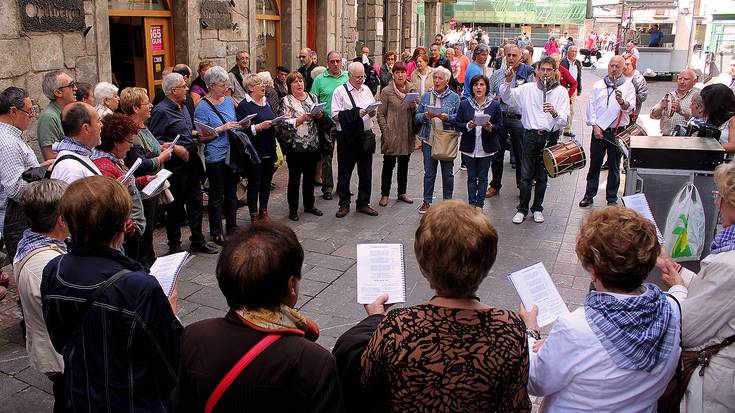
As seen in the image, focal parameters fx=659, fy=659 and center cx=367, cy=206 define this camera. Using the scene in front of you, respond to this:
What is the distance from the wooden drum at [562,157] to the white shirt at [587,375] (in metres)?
5.13

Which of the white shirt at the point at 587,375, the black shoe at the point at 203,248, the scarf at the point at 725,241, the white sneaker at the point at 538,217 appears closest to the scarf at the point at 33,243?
the white shirt at the point at 587,375

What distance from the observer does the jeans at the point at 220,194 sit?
6672 millimetres

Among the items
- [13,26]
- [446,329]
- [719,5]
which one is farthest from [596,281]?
[719,5]

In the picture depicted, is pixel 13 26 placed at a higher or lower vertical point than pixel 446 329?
higher

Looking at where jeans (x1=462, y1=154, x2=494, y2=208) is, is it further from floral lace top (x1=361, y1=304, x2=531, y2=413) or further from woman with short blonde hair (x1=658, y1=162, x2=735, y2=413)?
floral lace top (x1=361, y1=304, x2=531, y2=413)

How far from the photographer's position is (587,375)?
2.14m

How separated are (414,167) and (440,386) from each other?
887cm

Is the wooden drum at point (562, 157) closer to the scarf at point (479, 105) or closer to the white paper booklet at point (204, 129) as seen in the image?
the scarf at point (479, 105)

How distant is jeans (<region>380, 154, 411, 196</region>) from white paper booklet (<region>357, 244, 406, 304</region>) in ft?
18.5

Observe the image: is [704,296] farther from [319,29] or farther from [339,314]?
[319,29]

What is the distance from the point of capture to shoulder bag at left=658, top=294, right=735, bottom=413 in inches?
95.4

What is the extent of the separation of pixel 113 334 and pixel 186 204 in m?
4.39

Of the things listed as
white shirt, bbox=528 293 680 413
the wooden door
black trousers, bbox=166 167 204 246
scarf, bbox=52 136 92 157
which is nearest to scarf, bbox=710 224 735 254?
white shirt, bbox=528 293 680 413

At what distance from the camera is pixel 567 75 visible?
446 inches
